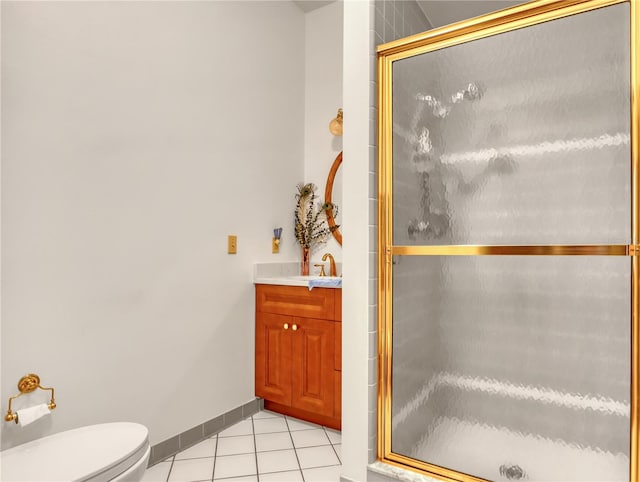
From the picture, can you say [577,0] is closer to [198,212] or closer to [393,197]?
[393,197]

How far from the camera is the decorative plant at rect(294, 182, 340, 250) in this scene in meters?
3.06

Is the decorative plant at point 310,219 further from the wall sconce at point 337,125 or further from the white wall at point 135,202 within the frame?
the wall sconce at point 337,125

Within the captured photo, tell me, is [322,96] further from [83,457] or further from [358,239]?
[83,457]

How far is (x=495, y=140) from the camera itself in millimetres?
1488

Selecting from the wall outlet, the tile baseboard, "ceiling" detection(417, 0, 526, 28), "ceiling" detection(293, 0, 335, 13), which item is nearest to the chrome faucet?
the wall outlet

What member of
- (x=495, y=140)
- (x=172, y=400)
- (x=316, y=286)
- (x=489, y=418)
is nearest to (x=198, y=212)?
(x=316, y=286)

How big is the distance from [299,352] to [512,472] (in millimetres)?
1283

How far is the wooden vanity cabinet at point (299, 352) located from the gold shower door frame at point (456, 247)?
1.99ft

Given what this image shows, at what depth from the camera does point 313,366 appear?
2375 mm

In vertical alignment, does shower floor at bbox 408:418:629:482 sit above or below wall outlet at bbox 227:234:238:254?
below

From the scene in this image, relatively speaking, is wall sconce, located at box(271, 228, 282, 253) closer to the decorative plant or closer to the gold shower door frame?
the decorative plant

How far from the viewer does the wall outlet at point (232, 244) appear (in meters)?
2.45

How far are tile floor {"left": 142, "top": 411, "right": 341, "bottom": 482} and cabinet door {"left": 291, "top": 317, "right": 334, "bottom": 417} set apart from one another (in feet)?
0.56

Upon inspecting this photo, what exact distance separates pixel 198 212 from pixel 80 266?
698 mm
